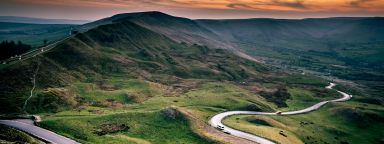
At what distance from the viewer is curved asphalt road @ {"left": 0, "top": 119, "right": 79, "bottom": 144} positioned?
332 feet

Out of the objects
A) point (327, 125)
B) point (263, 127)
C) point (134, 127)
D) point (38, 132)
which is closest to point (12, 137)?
point (38, 132)

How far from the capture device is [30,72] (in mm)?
170000

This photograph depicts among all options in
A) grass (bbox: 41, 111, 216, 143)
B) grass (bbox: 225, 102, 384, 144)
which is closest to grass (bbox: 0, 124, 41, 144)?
grass (bbox: 41, 111, 216, 143)

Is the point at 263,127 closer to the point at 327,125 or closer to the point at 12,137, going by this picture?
the point at 327,125

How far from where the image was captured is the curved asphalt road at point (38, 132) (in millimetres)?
101338

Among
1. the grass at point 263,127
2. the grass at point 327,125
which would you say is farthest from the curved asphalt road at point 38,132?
the grass at point 327,125

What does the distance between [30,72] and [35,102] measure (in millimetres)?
39259

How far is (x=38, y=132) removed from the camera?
4166 inches

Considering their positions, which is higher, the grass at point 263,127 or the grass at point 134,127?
the grass at point 134,127

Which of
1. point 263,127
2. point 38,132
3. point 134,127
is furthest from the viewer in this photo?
point 263,127

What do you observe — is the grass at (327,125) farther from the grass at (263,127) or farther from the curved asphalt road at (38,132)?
the curved asphalt road at (38,132)

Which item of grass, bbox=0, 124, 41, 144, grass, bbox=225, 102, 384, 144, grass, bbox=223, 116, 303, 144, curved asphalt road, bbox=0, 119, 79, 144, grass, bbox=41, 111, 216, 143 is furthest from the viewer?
grass, bbox=225, 102, 384, 144

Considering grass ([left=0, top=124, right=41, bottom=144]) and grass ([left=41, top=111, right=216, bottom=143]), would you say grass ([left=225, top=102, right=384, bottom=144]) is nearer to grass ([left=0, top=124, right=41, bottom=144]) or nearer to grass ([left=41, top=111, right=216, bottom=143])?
grass ([left=41, top=111, right=216, bottom=143])

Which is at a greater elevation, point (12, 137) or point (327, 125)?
point (12, 137)
